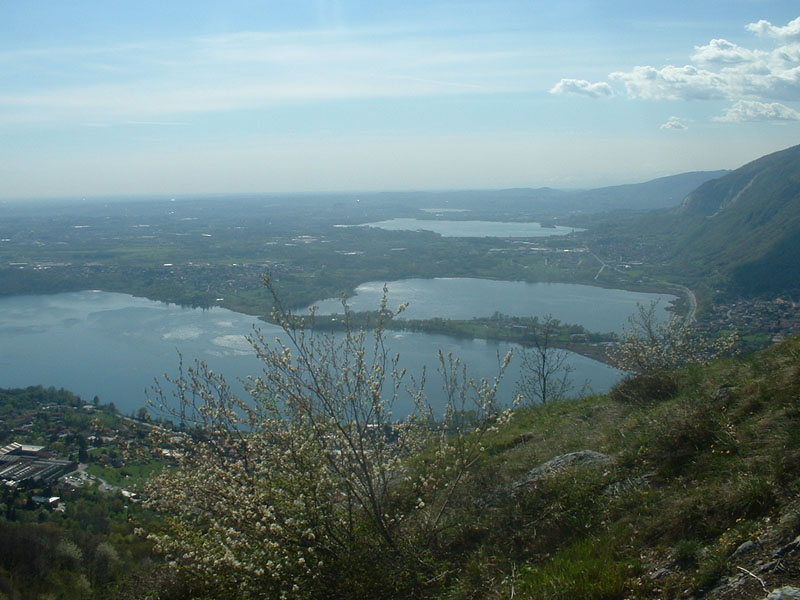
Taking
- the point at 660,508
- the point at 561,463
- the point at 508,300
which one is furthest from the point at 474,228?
the point at 660,508

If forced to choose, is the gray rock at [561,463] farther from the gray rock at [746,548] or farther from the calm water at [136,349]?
the calm water at [136,349]

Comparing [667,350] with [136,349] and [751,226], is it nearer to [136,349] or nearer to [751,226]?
[136,349]

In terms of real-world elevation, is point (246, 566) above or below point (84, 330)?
above

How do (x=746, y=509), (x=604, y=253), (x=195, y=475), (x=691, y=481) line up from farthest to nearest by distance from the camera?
(x=604, y=253) < (x=195, y=475) < (x=691, y=481) < (x=746, y=509)

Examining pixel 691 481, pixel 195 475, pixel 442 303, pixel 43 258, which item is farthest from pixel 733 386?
pixel 43 258

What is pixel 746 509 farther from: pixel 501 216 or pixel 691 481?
pixel 501 216

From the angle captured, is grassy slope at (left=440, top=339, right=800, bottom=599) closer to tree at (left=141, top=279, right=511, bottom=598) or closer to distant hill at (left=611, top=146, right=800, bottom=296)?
tree at (left=141, top=279, right=511, bottom=598)

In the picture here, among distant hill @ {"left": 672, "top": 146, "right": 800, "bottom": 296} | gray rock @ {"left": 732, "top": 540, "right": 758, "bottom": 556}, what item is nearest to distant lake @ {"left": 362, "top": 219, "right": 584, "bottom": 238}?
distant hill @ {"left": 672, "top": 146, "right": 800, "bottom": 296}
